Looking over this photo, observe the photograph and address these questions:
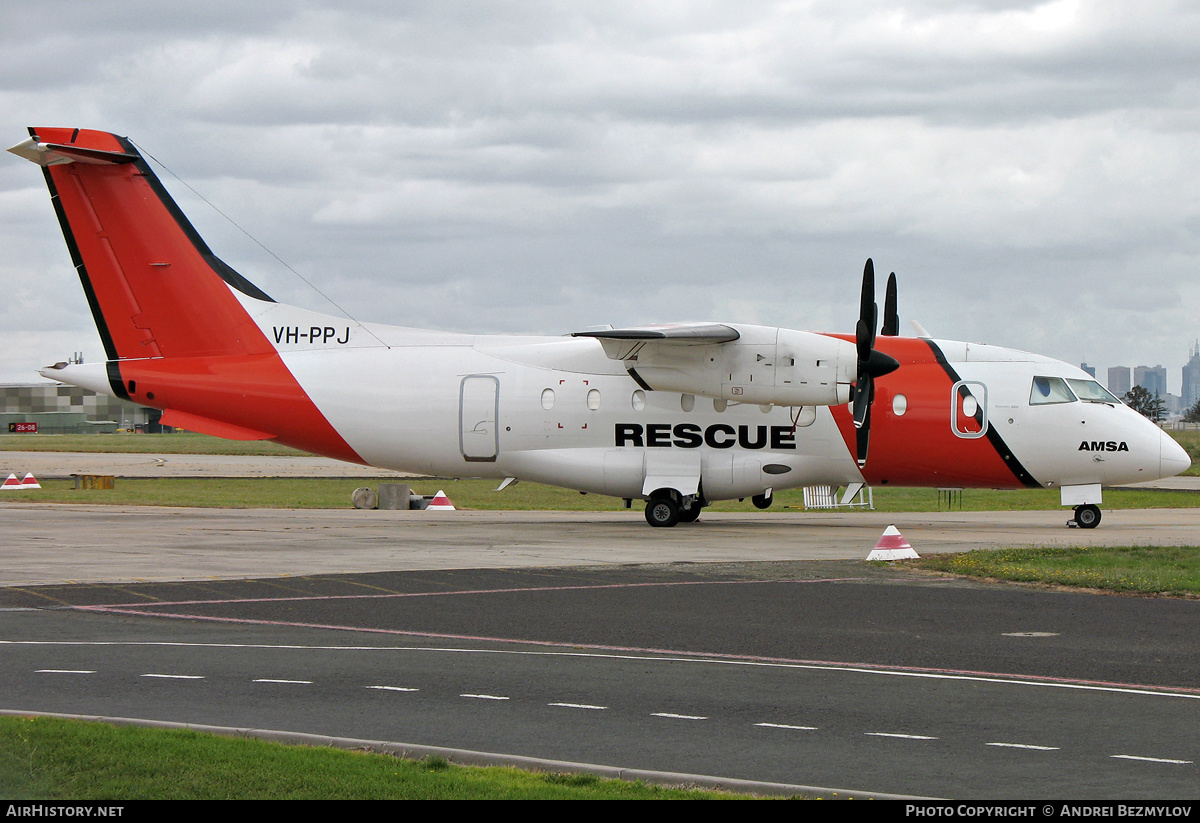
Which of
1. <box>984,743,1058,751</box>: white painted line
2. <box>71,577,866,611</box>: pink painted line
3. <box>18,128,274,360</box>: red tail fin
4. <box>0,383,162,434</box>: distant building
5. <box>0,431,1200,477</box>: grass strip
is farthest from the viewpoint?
<box>0,383,162,434</box>: distant building

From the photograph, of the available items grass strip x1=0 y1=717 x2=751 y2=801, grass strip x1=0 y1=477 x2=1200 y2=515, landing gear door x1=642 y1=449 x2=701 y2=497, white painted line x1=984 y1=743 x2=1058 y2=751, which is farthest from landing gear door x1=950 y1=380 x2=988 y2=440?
grass strip x1=0 y1=717 x2=751 y2=801

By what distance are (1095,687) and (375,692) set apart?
6.34m

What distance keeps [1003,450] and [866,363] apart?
13.3ft

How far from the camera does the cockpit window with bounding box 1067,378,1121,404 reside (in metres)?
27.3

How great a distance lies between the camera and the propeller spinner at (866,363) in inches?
1004

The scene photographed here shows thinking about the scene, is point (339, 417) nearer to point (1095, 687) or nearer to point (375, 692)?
point (375, 692)

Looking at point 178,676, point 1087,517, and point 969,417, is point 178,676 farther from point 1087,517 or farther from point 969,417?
point 1087,517

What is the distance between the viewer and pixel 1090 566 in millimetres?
19594

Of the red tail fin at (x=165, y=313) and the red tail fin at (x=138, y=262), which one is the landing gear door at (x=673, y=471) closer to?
the red tail fin at (x=165, y=313)

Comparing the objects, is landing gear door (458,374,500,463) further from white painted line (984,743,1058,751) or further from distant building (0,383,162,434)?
distant building (0,383,162,434)

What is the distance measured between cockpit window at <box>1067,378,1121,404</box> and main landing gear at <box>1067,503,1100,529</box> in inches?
99.2

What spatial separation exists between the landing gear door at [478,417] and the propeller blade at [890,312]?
9.97 meters

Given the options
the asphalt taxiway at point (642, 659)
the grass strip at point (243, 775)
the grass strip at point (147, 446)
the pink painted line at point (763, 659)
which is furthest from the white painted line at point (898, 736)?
the grass strip at point (147, 446)

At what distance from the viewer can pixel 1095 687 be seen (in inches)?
413
